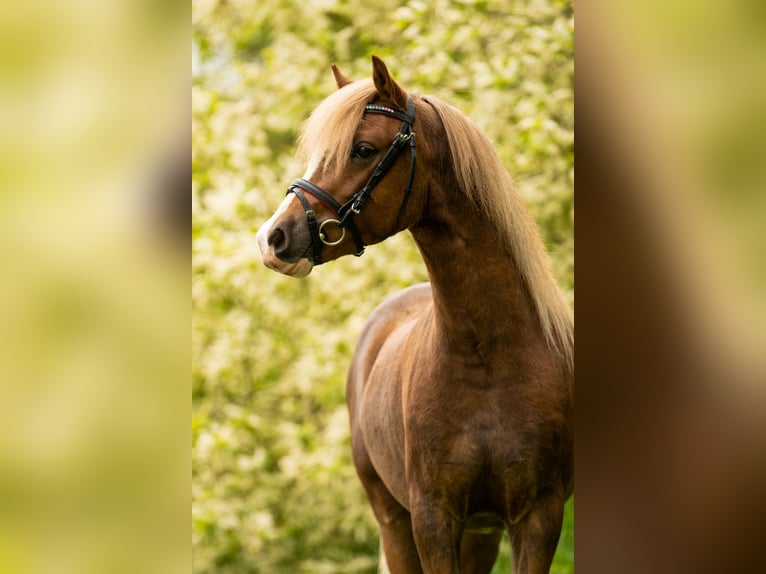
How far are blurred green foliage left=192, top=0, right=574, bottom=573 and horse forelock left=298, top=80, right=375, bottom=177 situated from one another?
2853 millimetres

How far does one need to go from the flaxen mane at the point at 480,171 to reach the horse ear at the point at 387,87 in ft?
0.13

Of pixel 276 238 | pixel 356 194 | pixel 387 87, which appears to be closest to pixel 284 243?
pixel 276 238

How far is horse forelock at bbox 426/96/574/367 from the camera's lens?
2.31 m

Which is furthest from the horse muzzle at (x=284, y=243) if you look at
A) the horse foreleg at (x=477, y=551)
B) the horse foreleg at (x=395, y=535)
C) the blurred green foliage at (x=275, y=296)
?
the blurred green foliage at (x=275, y=296)

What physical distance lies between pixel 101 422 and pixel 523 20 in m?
4.73

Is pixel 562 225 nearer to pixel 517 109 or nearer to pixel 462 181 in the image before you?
pixel 517 109

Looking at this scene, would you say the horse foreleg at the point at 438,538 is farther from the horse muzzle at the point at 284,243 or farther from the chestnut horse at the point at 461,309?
the horse muzzle at the point at 284,243

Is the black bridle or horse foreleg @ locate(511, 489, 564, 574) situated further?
horse foreleg @ locate(511, 489, 564, 574)

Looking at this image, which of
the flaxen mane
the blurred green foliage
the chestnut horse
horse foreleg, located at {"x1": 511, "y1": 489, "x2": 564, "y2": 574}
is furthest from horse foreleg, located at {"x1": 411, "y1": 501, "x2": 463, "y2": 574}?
the blurred green foliage

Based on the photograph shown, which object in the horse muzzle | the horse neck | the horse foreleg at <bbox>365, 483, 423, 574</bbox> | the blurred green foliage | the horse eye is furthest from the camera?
the blurred green foliage

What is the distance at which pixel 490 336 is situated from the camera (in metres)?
2.36

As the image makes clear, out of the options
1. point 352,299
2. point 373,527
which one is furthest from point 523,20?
point 373,527

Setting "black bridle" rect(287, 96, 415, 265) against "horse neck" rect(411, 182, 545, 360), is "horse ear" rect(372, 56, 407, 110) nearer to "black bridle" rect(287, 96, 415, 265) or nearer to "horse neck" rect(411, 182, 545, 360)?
"black bridle" rect(287, 96, 415, 265)

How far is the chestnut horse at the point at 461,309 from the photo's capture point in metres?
2.23
